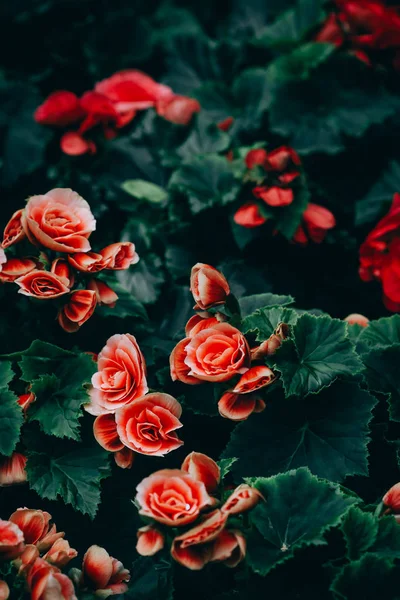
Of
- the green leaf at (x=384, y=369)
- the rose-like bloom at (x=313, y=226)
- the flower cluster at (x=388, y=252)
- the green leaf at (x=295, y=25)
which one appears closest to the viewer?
the green leaf at (x=384, y=369)

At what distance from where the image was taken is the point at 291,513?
3.14ft

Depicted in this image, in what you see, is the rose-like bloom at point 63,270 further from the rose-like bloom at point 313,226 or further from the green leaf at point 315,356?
the rose-like bloom at point 313,226

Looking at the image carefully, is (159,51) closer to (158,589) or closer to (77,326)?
(77,326)

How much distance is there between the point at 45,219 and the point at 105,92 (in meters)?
0.76

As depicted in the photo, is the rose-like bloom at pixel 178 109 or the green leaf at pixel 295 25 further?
the green leaf at pixel 295 25

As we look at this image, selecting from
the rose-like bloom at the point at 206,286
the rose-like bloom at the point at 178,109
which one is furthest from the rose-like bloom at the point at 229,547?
the rose-like bloom at the point at 178,109

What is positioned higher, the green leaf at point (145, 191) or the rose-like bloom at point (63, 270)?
the rose-like bloom at point (63, 270)

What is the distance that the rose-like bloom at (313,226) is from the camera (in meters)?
1.48

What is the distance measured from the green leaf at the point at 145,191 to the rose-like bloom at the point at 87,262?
51 centimetres

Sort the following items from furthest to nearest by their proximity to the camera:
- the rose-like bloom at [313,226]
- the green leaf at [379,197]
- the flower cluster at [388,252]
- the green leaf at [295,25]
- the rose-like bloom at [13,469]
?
the green leaf at [295,25] → the green leaf at [379,197] → the rose-like bloom at [313,226] → the flower cluster at [388,252] → the rose-like bloom at [13,469]

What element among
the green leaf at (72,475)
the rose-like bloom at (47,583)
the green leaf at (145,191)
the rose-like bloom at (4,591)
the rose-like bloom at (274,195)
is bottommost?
the green leaf at (72,475)

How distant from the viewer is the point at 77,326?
44.0 inches

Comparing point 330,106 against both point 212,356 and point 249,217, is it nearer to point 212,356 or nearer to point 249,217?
point 249,217

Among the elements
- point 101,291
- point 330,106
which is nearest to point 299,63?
point 330,106
